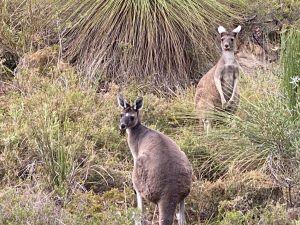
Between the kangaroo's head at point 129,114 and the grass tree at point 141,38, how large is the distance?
2.49 metres

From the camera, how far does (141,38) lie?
998cm

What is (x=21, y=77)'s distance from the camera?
9094 mm

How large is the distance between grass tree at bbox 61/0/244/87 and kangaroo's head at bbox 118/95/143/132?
2.49m

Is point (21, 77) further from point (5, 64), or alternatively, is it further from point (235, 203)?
point (235, 203)

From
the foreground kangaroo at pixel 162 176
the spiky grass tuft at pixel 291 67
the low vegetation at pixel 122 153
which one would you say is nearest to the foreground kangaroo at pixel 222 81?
the low vegetation at pixel 122 153

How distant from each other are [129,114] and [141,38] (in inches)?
115

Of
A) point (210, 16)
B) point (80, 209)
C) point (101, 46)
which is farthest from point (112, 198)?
point (210, 16)

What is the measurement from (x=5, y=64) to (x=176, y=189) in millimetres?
4409

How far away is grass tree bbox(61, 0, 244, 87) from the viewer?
32.5ft

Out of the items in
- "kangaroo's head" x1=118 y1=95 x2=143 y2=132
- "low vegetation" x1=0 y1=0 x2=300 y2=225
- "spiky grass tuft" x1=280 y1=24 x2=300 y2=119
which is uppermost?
"spiky grass tuft" x1=280 y1=24 x2=300 y2=119

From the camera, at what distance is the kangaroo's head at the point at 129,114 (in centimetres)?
714

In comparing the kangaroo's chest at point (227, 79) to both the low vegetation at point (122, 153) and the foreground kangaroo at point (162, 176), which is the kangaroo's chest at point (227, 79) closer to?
the low vegetation at point (122, 153)

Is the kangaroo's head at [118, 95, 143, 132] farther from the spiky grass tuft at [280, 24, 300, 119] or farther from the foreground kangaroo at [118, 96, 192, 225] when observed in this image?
the spiky grass tuft at [280, 24, 300, 119]

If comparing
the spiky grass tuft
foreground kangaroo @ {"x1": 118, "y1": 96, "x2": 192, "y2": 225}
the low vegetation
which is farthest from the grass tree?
foreground kangaroo @ {"x1": 118, "y1": 96, "x2": 192, "y2": 225}
